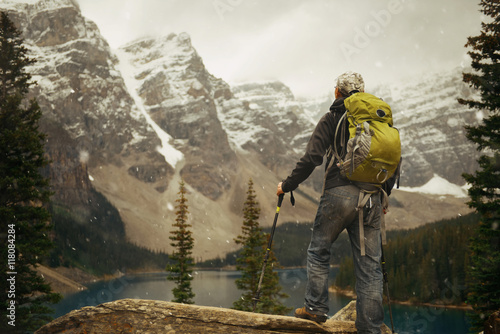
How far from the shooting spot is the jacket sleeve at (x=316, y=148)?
5960mm

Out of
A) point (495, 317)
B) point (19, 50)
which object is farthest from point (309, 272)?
point (19, 50)

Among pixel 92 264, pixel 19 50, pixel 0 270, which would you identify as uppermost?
pixel 19 50

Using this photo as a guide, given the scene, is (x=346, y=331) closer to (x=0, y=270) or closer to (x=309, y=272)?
(x=309, y=272)

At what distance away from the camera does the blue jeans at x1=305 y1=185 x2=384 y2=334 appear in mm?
5896

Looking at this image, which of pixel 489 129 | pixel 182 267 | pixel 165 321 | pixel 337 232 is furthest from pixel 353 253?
pixel 182 267

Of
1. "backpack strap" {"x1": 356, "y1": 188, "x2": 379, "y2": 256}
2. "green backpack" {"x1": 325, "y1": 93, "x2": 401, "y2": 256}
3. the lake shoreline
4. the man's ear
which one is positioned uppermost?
the man's ear

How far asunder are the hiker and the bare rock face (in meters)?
0.50

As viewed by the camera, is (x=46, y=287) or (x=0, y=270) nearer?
(x=0, y=270)

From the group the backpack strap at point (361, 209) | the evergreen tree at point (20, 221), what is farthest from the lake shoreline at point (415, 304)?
the backpack strap at point (361, 209)

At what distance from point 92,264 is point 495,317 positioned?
19388 centimetres

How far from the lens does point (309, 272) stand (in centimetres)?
609

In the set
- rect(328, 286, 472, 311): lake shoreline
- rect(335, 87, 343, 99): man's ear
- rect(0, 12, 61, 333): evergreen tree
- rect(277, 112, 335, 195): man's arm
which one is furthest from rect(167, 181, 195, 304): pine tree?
rect(328, 286, 472, 311): lake shoreline

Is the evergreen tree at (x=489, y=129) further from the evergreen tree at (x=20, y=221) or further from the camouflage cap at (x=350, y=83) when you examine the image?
the evergreen tree at (x=20, y=221)

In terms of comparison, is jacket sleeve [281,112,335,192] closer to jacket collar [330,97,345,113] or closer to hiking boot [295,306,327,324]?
jacket collar [330,97,345,113]
